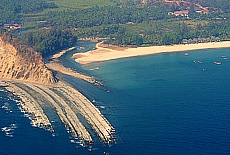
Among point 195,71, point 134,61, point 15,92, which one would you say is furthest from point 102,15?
point 15,92

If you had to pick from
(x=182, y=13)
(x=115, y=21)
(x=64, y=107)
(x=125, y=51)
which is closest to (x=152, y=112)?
(x=64, y=107)

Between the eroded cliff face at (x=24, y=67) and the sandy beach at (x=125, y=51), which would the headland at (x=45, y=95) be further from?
the sandy beach at (x=125, y=51)

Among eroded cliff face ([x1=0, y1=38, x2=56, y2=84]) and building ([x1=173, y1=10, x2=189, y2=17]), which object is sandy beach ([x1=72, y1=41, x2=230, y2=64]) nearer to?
eroded cliff face ([x1=0, y1=38, x2=56, y2=84])

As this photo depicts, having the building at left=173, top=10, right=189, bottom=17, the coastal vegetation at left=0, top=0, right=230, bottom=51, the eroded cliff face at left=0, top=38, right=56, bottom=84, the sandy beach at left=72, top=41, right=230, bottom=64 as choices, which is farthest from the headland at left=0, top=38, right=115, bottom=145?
the building at left=173, top=10, right=189, bottom=17

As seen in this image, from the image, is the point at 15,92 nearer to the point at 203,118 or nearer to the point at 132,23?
the point at 203,118

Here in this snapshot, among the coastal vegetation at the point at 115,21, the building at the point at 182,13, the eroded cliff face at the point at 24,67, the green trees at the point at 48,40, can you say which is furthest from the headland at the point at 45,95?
the building at the point at 182,13

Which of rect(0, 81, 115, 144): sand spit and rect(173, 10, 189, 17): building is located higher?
rect(173, 10, 189, 17): building
